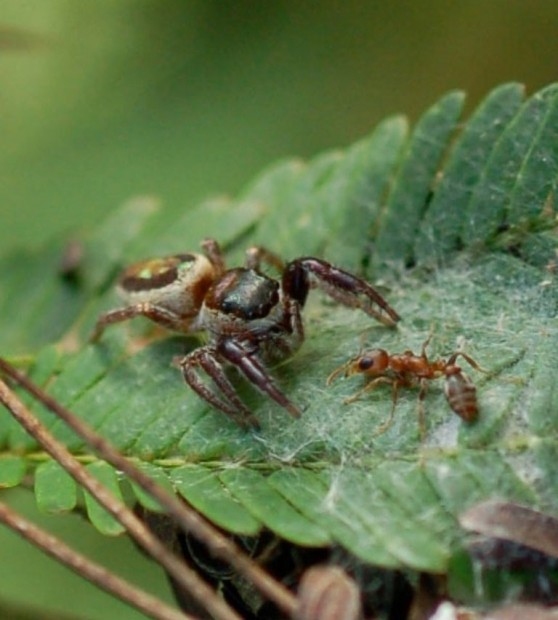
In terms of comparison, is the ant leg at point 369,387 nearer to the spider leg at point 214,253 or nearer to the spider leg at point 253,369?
the spider leg at point 253,369

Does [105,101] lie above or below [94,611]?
above

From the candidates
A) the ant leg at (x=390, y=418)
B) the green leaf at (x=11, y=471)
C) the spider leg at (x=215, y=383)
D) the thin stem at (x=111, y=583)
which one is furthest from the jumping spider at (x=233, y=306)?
the thin stem at (x=111, y=583)

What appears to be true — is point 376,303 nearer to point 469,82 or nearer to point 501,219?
point 501,219

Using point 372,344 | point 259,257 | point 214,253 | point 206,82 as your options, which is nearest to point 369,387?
point 372,344

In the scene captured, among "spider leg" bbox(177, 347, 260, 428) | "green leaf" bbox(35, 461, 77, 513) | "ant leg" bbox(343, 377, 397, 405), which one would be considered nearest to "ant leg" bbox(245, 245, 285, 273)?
"spider leg" bbox(177, 347, 260, 428)

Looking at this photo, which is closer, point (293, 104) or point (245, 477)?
point (245, 477)

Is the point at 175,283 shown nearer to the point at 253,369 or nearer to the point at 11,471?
the point at 253,369

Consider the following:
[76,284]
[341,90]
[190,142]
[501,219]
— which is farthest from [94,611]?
[341,90]
